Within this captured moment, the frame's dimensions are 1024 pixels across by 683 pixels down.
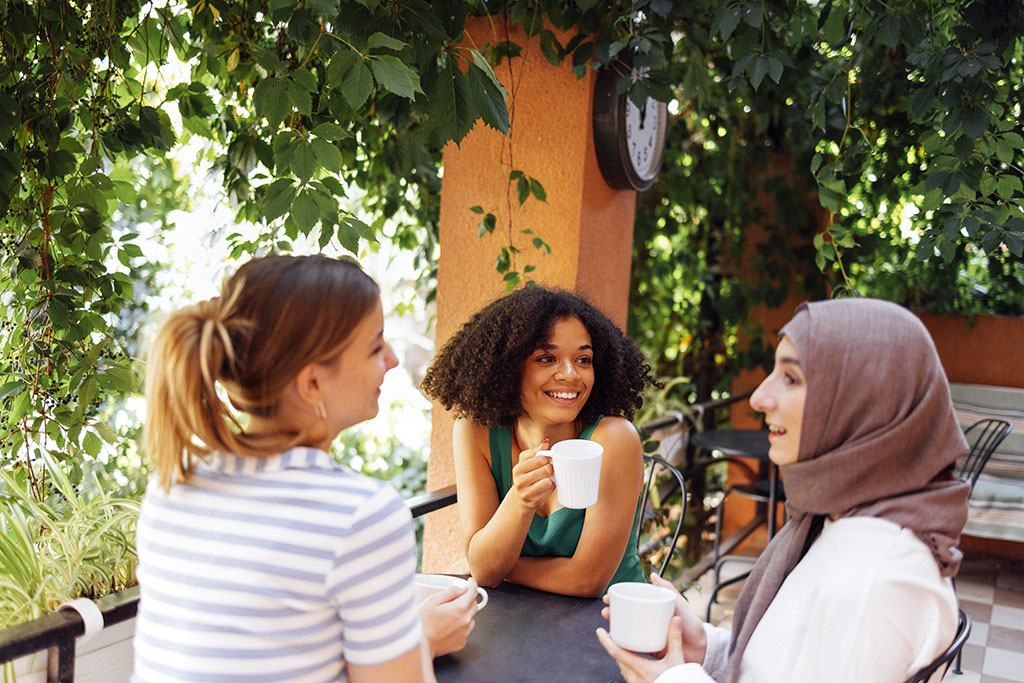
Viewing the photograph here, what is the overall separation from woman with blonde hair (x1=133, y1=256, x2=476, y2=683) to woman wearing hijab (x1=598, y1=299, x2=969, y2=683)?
1.61 ft

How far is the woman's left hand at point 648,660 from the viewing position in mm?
1242

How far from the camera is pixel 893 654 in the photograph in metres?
1.06

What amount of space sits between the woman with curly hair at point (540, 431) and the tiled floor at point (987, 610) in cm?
192

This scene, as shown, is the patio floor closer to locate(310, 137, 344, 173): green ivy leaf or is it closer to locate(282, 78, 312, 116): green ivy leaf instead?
locate(310, 137, 344, 173): green ivy leaf

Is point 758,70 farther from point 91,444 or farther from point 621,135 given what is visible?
point 91,444

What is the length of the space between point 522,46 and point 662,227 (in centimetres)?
202

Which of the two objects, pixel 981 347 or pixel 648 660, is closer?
pixel 648 660

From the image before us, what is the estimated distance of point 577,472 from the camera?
1.54 meters

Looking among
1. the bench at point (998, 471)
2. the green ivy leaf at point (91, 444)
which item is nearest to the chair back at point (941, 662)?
the green ivy leaf at point (91, 444)

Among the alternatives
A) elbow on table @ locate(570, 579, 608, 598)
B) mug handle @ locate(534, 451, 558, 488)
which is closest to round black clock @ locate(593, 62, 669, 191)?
mug handle @ locate(534, 451, 558, 488)

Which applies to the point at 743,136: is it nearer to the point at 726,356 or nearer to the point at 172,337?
the point at 726,356

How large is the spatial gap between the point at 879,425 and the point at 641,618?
436 millimetres

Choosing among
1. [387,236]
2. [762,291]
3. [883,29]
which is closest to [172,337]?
[883,29]

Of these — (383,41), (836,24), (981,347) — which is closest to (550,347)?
(383,41)
